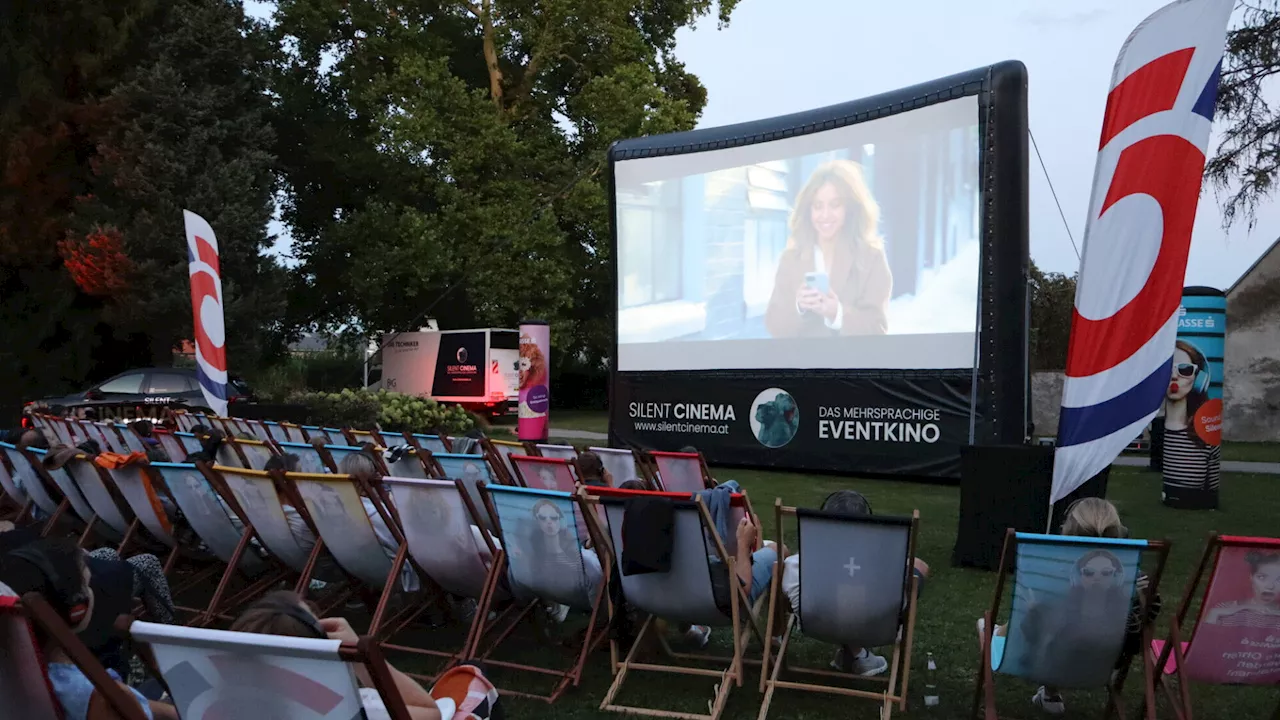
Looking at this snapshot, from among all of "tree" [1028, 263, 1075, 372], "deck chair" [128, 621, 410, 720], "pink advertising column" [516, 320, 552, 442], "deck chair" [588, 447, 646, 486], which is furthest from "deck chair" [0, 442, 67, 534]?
"tree" [1028, 263, 1075, 372]

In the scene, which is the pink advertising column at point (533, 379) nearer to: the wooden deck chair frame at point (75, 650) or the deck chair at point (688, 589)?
the deck chair at point (688, 589)

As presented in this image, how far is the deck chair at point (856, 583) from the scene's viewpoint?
2.99 metres

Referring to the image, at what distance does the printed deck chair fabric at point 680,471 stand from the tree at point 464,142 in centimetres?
1517

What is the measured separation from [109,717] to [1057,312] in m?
33.7

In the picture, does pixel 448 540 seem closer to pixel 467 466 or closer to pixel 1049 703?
pixel 467 466

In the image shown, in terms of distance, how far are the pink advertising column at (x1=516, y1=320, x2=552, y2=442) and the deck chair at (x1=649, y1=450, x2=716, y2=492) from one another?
28.3 feet

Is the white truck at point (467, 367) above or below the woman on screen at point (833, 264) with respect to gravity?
below

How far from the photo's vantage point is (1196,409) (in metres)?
8.48

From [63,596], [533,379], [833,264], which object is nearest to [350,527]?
[63,596]

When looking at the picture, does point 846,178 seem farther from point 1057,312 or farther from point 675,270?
point 1057,312

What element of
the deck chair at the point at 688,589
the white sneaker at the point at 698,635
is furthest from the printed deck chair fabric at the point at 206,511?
the white sneaker at the point at 698,635

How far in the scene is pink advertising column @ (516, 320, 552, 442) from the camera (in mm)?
13781

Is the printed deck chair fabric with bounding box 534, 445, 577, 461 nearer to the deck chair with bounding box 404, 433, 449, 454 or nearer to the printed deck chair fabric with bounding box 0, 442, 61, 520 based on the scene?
the deck chair with bounding box 404, 433, 449, 454

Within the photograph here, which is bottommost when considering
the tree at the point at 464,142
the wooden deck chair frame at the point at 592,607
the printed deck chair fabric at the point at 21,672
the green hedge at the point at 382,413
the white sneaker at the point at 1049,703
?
the green hedge at the point at 382,413
